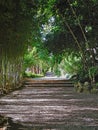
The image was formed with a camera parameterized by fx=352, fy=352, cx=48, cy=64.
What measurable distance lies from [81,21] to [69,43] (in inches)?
53.7

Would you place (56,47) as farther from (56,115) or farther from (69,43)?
(56,115)

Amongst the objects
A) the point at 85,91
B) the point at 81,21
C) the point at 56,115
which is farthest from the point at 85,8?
the point at 56,115

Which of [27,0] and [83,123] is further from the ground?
[27,0]

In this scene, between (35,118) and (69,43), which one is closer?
(35,118)

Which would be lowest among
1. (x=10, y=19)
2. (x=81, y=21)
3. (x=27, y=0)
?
(x=10, y=19)

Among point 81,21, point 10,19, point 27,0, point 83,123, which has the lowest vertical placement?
point 83,123

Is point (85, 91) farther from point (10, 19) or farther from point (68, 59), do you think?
point (10, 19)

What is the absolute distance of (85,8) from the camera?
14359mm

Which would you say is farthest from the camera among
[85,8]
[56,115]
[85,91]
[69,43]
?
[69,43]

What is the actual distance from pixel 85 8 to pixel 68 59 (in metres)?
4.95

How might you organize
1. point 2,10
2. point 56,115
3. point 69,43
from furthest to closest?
point 69,43 → point 56,115 → point 2,10

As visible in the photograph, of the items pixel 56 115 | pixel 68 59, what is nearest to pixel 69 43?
pixel 68 59

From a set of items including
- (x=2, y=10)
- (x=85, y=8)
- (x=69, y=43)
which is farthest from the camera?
(x=69, y=43)

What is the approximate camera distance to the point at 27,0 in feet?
20.1
